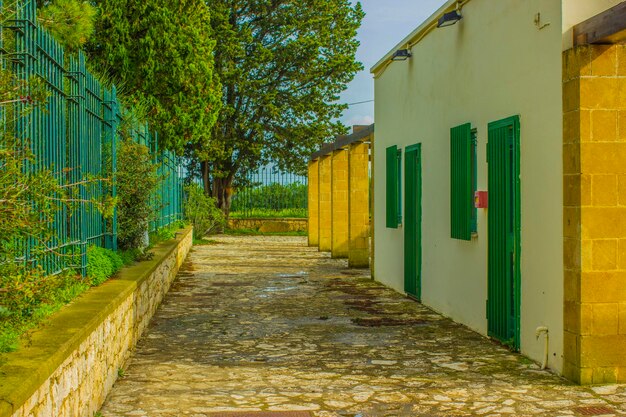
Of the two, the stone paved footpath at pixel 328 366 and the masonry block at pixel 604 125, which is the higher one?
the masonry block at pixel 604 125

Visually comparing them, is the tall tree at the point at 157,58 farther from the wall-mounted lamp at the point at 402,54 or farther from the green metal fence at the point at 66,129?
the green metal fence at the point at 66,129

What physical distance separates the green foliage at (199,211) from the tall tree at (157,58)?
22.4 ft

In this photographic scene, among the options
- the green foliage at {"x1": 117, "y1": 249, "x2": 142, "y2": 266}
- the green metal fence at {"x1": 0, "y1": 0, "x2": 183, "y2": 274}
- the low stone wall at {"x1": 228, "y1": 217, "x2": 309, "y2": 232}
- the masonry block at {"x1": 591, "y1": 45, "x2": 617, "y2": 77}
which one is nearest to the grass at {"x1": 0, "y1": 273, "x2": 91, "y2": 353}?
the green metal fence at {"x1": 0, "y1": 0, "x2": 183, "y2": 274}

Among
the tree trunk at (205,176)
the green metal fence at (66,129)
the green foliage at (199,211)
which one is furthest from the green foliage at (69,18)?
the tree trunk at (205,176)

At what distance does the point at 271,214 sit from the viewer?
32.6m

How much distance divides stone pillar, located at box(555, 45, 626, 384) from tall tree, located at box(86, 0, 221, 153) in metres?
12.2

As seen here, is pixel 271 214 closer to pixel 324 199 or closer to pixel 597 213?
pixel 324 199

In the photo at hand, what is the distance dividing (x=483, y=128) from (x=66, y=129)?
4.54 metres

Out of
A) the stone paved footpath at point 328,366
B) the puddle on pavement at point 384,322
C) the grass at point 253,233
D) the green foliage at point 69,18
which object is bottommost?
the stone paved footpath at point 328,366

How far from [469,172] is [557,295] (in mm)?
2794

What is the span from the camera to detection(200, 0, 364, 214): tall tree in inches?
1211

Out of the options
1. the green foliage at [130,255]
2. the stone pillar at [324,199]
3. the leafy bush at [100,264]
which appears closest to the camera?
the leafy bush at [100,264]

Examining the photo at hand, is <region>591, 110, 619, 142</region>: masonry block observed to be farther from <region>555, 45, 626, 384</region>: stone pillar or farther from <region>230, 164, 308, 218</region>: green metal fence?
<region>230, 164, 308, 218</region>: green metal fence

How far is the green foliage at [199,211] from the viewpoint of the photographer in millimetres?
26984
